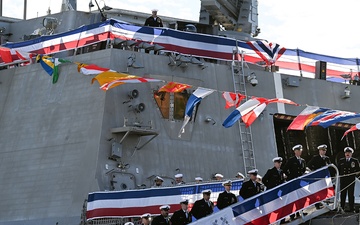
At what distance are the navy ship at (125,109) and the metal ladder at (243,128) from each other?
0.03m

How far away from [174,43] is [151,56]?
2.53ft

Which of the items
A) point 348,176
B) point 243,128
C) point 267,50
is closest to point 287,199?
point 348,176

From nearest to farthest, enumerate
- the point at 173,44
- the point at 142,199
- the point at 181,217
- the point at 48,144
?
the point at 181,217
the point at 142,199
the point at 48,144
the point at 173,44

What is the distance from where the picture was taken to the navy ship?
1834 cm

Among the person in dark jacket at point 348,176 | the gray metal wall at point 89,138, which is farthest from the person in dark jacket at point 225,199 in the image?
the gray metal wall at point 89,138

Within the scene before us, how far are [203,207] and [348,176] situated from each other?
248 centimetres

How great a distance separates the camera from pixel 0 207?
19.2 meters

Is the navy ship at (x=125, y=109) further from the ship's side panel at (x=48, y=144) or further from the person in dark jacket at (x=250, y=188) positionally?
the person in dark jacket at (x=250, y=188)

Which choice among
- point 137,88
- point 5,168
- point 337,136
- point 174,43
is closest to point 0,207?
point 5,168

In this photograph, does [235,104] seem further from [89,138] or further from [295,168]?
[295,168]

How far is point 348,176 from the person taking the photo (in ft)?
51.9

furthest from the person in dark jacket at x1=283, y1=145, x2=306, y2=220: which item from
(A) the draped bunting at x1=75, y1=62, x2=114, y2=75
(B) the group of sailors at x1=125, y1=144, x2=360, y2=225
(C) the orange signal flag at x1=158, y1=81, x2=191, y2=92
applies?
(A) the draped bunting at x1=75, y1=62, x2=114, y2=75

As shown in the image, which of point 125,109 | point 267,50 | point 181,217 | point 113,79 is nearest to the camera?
point 181,217

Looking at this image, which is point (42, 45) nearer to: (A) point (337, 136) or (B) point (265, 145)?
(B) point (265, 145)
